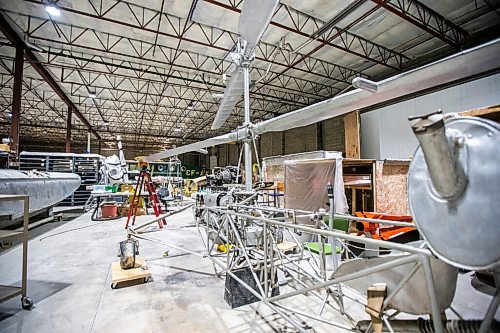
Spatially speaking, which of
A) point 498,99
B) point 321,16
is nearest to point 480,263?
point 321,16

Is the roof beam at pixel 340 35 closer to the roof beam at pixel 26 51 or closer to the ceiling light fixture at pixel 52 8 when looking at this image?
the ceiling light fixture at pixel 52 8

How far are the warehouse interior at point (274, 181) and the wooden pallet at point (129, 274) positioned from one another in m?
0.03

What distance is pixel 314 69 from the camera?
364 inches

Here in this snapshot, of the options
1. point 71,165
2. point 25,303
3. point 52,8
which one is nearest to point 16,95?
point 71,165

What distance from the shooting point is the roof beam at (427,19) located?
18.0ft

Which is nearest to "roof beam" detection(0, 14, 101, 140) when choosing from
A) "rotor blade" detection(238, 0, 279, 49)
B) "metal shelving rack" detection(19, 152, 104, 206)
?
"metal shelving rack" detection(19, 152, 104, 206)

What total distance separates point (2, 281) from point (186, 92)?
10298mm

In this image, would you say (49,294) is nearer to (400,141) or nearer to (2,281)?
(2,281)

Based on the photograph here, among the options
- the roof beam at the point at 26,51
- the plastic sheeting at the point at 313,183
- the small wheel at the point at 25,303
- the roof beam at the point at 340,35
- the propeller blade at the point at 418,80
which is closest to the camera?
the propeller blade at the point at 418,80

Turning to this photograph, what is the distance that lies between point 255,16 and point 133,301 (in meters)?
3.23

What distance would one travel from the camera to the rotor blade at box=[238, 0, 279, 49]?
193 cm

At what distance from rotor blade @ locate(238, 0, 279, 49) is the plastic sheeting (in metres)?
3.45

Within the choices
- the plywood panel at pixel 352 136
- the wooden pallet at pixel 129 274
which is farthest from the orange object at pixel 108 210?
the plywood panel at pixel 352 136

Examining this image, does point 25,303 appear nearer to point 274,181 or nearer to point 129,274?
point 129,274
